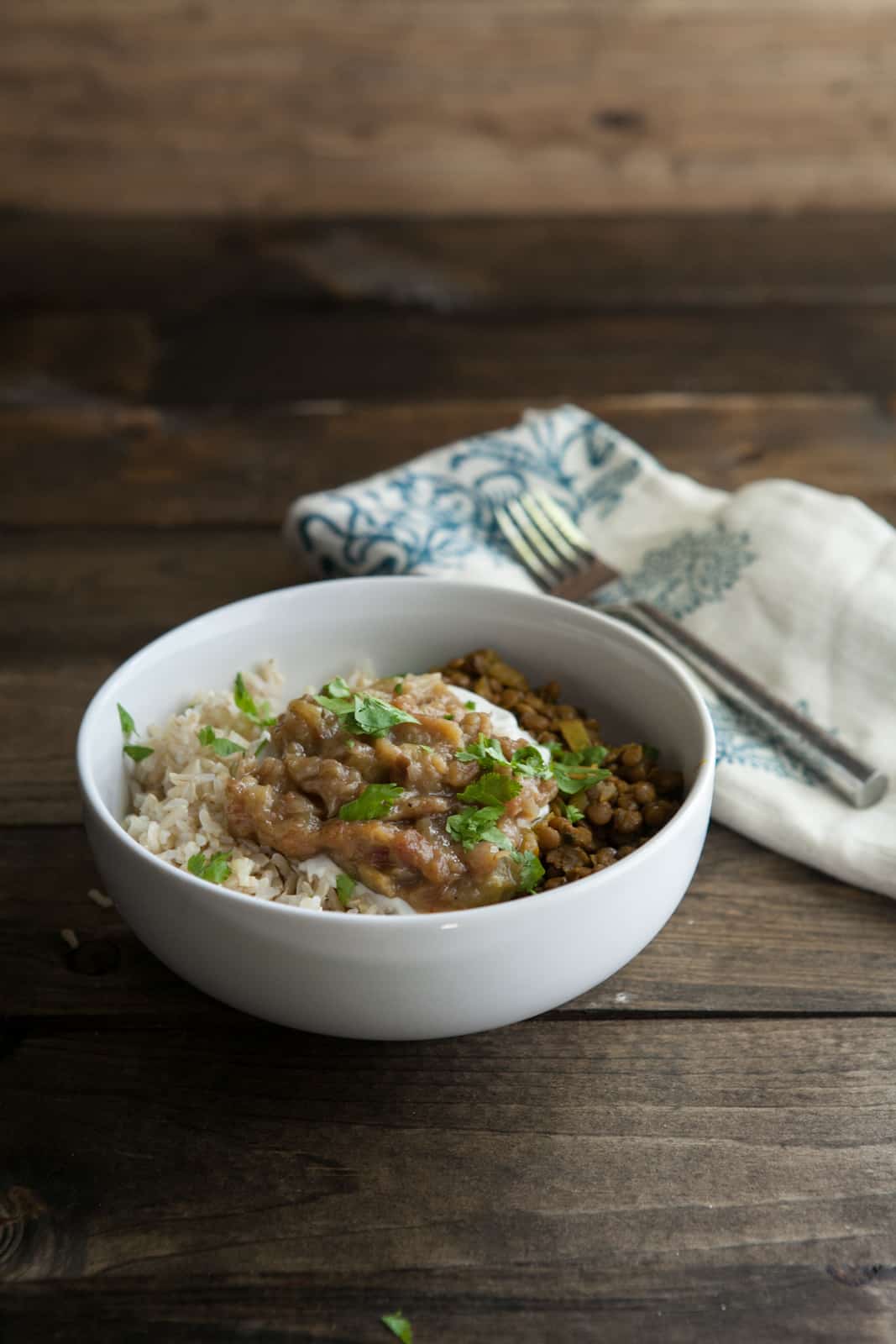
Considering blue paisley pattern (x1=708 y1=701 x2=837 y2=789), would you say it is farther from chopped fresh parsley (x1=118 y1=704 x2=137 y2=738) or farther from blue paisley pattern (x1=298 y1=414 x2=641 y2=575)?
chopped fresh parsley (x1=118 y1=704 x2=137 y2=738)

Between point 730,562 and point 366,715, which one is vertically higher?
point 366,715

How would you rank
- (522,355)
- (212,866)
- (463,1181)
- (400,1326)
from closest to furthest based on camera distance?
(400,1326), (463,1181), (212,866), (522,355)

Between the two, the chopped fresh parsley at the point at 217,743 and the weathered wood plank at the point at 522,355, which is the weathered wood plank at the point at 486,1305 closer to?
the chopped fresh parsley at the point at 217,743

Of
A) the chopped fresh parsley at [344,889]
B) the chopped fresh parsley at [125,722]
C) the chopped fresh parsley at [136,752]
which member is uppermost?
the chopped fresh parsley at [344,889]

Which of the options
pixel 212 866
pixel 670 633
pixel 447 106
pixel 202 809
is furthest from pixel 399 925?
pixel 447 106

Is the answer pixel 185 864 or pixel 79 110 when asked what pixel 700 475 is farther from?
pixel 79 110

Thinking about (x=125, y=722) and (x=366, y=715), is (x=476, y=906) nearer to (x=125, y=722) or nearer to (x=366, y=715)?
(x=366, y=715)

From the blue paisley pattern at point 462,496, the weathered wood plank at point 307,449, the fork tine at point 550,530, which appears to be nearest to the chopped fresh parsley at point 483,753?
the blue paisley pattern at point 462,496
